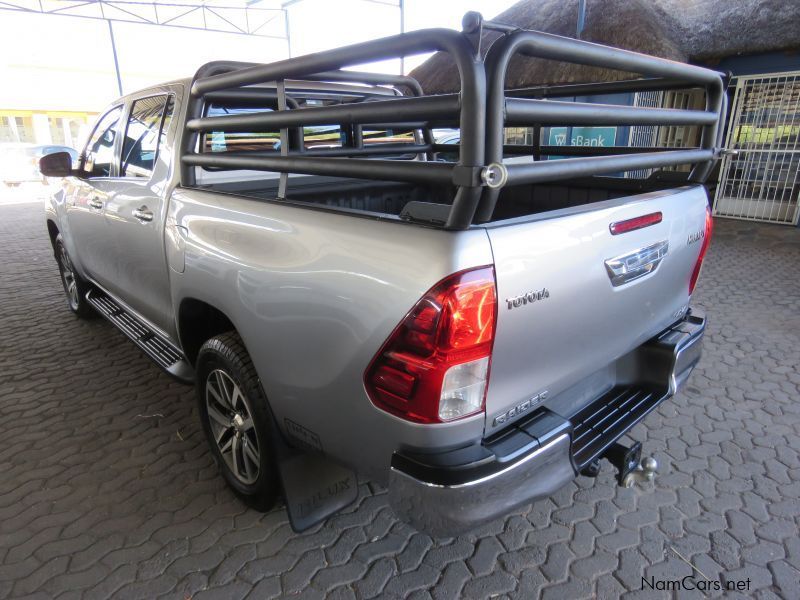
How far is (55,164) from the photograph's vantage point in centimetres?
380

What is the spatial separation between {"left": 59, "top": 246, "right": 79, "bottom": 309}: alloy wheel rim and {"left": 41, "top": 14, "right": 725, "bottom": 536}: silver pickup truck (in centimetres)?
253

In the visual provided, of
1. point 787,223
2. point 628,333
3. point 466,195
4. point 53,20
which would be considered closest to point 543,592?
point 628,333

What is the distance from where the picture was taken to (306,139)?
3.53m

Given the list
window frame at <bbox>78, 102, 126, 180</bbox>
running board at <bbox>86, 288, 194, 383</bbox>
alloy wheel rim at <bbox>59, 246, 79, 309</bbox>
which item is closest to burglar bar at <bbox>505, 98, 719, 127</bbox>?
running board at <bbox>86, 288, 194, 383</bbox>

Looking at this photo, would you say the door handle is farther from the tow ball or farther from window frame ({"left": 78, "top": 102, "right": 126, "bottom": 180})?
the tow ball

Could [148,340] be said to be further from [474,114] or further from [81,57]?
[81,57]

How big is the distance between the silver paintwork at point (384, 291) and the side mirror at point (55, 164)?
6.36ft

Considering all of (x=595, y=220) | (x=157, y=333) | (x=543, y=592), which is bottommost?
(x=543, y=592)

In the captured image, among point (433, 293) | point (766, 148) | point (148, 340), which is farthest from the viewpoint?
point (766, 148)

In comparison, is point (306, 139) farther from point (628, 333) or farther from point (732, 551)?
point (732, 551)

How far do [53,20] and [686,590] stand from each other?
40300mm

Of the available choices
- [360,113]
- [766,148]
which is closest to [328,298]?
[360,113]

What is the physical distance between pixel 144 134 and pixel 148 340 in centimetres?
131

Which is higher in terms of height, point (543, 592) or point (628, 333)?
point (628, 333)
